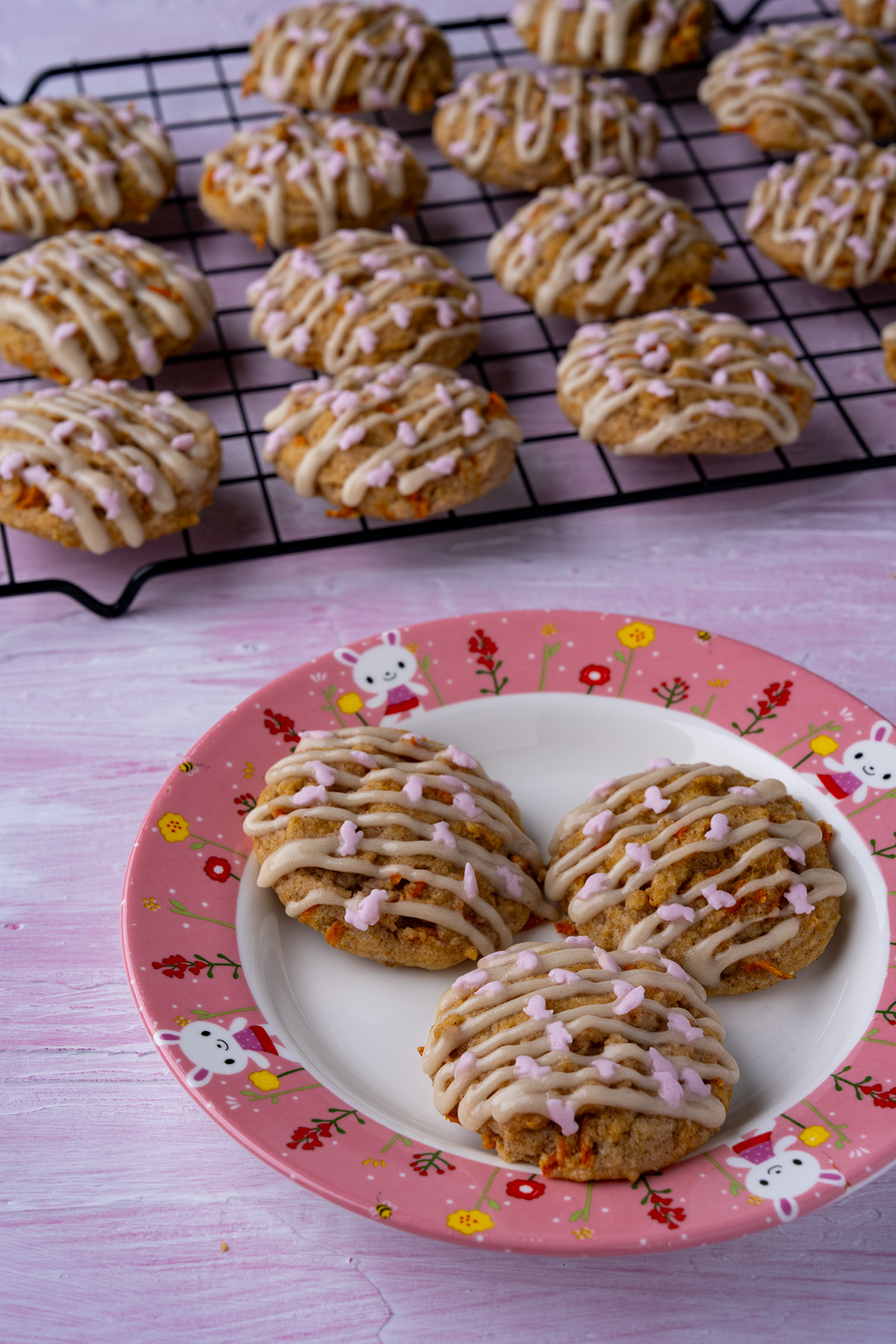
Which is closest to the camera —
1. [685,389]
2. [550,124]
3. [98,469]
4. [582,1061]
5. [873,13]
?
[582,1061]

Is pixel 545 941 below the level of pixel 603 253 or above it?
below

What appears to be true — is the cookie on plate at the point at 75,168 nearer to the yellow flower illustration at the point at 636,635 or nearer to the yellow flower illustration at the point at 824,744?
the yellow flower illustration at the point at 636,635

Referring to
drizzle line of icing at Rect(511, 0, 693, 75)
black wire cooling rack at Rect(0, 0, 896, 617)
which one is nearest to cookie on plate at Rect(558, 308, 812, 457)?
black wire cooling rack at Rect(0, 0, 896, 617)

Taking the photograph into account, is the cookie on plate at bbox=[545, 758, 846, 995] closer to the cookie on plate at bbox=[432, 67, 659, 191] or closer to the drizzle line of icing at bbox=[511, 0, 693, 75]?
the cookie on plate at bbox=[432, 67, 659, 191]

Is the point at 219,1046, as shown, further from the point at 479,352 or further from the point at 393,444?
the point at 479,352

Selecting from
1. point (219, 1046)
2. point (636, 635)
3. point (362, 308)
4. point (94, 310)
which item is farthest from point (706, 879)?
point (94, 310)

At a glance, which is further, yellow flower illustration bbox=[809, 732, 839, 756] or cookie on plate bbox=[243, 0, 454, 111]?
cookie on plate bbox=[243, 0, 454, 111]

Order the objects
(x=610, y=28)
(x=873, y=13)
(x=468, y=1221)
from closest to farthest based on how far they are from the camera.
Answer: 1. (x=468, y=1221)
2. (x=610, y=28)
3. (x=873, y=13)
